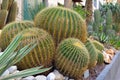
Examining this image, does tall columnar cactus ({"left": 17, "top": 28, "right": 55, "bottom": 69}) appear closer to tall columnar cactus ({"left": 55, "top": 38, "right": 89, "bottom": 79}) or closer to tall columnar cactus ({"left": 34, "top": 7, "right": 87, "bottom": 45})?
tall columnar cactus ({"left": 55, "top": 38, "right": 89, "bottom": 79})

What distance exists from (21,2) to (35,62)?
8.41 m

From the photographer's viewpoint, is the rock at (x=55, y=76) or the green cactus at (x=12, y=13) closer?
the rock at (x=55, y=76)

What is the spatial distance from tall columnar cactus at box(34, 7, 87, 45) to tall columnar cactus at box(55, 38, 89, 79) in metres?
0.24

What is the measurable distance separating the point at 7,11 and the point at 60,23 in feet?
14.4

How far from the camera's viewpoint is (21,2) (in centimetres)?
1285

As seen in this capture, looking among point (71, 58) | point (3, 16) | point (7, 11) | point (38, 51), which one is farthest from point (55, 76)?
point (7, 11)

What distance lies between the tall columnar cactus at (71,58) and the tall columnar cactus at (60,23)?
0.24 metres

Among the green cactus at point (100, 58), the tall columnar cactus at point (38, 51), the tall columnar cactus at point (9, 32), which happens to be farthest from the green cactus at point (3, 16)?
the tall columnar cactus at point (38, 51)

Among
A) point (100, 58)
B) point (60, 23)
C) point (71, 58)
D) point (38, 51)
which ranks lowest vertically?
point (100, 58)

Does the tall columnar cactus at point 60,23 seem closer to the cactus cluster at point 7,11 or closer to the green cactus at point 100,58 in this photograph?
the green cactus at point 100,58

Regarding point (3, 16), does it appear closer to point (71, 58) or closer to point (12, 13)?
point (12, 13)

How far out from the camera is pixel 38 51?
4695 millimetres

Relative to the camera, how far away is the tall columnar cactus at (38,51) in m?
4.69

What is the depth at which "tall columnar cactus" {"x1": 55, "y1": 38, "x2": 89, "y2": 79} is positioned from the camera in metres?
4.80
